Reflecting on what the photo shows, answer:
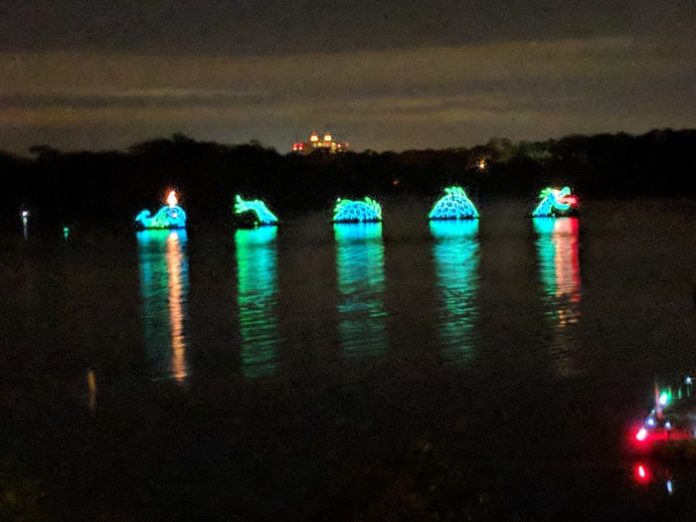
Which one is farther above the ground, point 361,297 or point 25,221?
point 25,221

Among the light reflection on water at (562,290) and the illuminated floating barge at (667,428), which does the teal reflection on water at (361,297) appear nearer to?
the light reflection on water at (562,290)

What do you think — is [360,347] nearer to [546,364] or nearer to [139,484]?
[546,364]

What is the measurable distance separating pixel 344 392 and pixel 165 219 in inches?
1958

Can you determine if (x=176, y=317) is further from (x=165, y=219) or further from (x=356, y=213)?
(x=165, y=219)

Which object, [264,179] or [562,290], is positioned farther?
[264,179]

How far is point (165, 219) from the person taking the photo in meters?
60.0

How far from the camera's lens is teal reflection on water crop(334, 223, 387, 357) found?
48.4 ft

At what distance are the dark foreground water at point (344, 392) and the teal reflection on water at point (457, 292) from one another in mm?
80

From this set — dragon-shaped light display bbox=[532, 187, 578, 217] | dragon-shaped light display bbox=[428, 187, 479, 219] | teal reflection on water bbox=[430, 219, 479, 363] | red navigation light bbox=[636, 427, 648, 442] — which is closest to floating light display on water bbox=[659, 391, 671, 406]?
red navigation light bbox=[636, 427, 648, 442]

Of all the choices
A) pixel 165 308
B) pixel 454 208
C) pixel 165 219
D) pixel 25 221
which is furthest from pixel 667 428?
pixel 25 221

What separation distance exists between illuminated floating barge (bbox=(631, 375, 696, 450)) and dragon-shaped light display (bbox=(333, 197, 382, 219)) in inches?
1979

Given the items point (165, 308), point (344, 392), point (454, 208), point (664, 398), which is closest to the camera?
point (664, 398)

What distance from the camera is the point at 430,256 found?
99.7 feet

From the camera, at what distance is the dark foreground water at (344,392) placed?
7363mm
